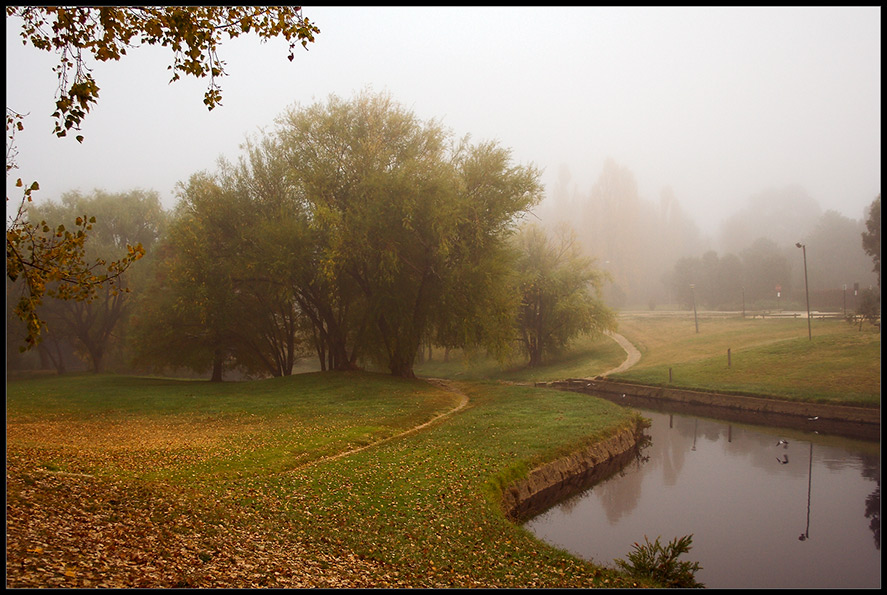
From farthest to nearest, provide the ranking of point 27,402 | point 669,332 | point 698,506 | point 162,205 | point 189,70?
point 669,332, point 162,205, point 27,402, point 698,506, point 189,70

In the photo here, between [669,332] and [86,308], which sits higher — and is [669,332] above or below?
below

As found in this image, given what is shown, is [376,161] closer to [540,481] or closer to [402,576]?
[540,481]

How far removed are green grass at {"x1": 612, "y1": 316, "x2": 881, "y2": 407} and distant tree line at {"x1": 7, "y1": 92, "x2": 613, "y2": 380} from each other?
14.6 m

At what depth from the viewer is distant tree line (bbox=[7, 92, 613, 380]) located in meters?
33.8

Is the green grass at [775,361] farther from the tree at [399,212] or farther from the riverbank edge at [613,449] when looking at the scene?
the tree at [399,212]

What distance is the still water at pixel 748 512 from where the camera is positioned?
41.4 ft

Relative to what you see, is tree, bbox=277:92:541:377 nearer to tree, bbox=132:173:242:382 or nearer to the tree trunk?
tree, bbox=132:173:242:382

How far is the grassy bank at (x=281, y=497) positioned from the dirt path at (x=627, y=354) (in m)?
24.4

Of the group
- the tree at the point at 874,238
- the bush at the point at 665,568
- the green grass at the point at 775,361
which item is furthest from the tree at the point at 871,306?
the bush at the point at 665,568

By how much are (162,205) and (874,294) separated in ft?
195

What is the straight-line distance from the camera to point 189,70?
27.5ft

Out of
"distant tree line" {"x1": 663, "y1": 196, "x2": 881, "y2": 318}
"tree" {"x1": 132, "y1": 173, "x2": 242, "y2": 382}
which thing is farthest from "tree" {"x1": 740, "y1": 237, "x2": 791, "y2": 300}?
"tree" {"x1": 132, "y1": 173, "x2": 242, "y2": 382}

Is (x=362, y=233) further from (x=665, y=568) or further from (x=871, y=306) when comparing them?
(x=871, y=306)

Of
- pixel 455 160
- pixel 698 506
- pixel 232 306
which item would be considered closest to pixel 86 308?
pixel 232 306
